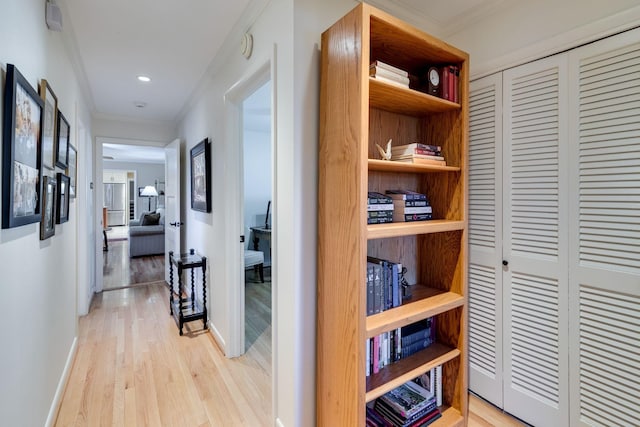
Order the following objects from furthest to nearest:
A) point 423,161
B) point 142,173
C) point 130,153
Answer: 1. point 142,173
2. point 130,153
3. point 423,161

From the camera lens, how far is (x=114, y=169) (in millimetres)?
9727

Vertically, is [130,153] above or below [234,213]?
above

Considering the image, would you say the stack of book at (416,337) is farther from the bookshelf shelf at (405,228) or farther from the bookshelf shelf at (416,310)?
the bookshelf shelf at (405,228)

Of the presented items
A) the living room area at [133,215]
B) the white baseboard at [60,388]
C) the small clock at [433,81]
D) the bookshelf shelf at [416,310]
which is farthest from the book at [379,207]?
the living room area at [133,215]

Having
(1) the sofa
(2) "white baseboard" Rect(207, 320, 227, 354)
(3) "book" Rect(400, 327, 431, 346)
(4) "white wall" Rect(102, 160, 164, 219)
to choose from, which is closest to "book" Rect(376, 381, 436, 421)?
(3) "book" Rect(400, 327, 431, 346)

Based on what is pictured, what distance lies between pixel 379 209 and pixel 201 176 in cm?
210

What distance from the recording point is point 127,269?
17.4 ft

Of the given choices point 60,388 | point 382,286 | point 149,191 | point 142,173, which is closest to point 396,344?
point 382,286

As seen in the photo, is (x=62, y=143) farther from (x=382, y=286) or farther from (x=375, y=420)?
(x=375, y=420)

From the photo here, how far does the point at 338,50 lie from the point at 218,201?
5.49 ft

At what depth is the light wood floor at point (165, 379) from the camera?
178cm

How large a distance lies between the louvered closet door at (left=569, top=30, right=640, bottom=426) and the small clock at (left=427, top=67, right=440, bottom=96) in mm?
625

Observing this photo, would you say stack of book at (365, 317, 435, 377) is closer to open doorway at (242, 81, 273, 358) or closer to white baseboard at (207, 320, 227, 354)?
white baseboard at (207, 320, 227, 354)

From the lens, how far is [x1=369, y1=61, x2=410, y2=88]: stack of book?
139 cm
